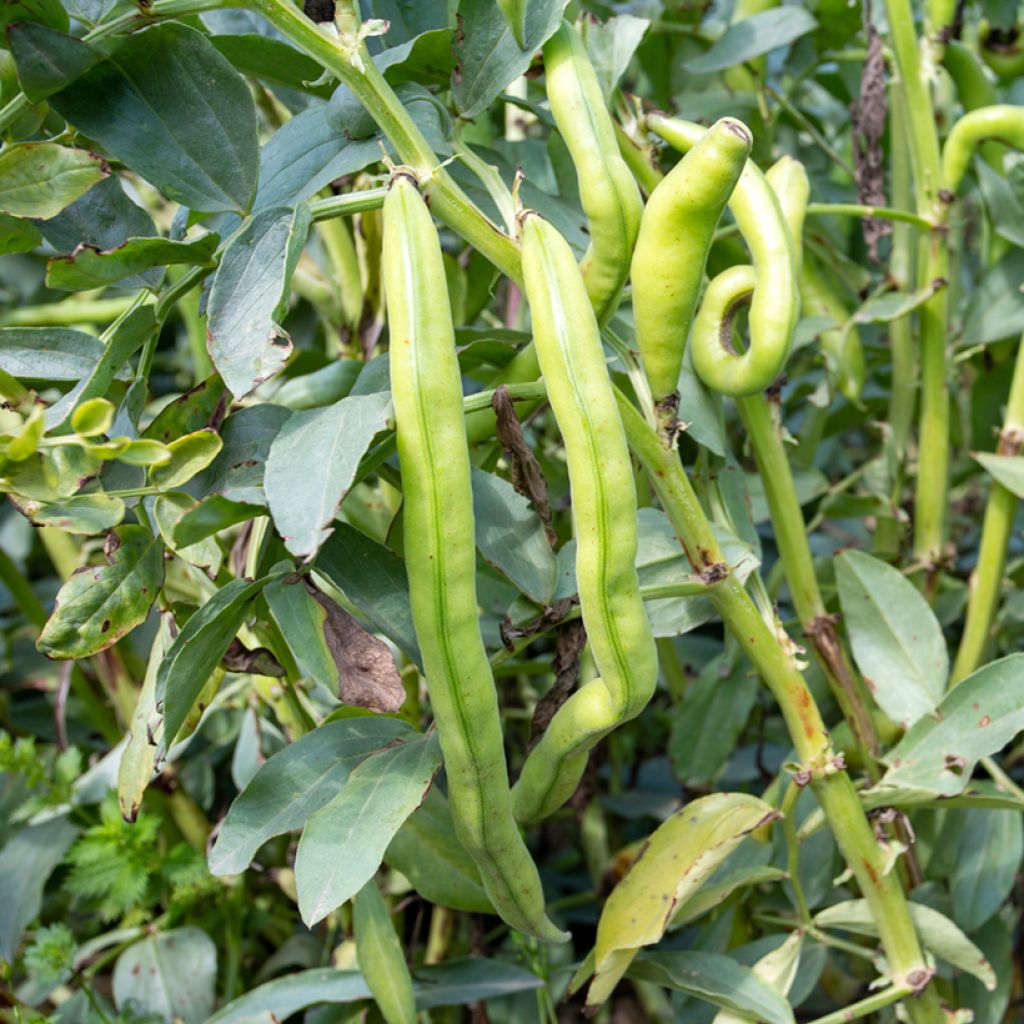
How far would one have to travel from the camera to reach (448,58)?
57 cm

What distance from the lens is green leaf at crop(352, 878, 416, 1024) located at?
660 mm

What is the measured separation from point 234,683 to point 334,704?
9cm

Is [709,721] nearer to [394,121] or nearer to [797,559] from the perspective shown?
[797,559]

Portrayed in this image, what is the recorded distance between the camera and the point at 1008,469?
78cm

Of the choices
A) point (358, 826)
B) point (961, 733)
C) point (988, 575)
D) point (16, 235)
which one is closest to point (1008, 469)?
point (988, 575)

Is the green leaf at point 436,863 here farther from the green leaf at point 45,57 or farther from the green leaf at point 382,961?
the green leaf at point 45,57

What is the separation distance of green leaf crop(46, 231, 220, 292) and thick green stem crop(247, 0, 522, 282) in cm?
9

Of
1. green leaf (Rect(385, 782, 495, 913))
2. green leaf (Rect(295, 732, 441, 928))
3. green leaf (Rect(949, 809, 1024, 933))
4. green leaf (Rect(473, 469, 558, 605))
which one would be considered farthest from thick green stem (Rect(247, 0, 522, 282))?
green leaf (Rect(949, 809, 1024, 933))

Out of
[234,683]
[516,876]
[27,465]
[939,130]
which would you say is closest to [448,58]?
[27,465]

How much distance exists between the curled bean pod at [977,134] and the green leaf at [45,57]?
56 centimetres

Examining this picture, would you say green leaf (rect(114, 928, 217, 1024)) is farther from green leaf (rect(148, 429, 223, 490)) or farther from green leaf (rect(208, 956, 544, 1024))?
green leaf (rect(148, 429, 223, 490))

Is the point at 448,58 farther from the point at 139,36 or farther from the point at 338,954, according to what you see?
the point at 338,954

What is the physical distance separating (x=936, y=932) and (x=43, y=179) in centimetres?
63

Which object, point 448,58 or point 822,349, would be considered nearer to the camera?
point 448,58
